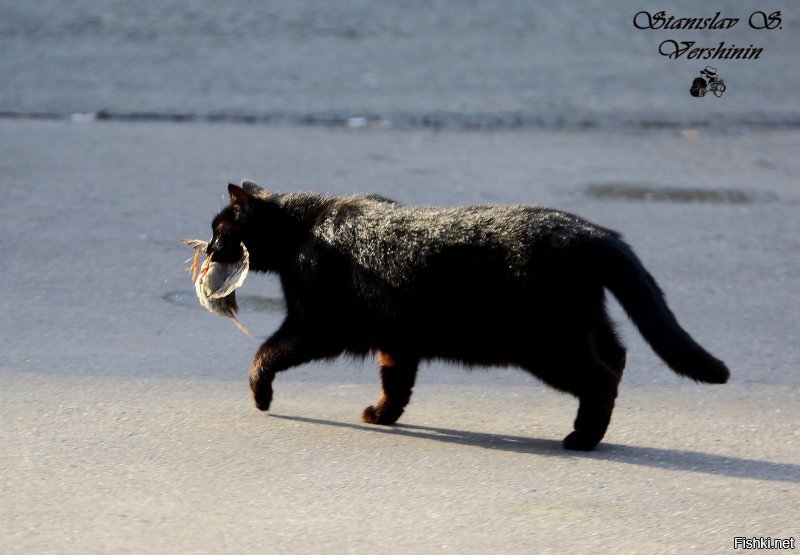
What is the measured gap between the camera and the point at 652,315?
412 centimetres

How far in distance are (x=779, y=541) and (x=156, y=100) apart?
27.9 feet

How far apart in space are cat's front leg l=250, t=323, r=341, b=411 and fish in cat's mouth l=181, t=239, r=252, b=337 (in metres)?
0.24

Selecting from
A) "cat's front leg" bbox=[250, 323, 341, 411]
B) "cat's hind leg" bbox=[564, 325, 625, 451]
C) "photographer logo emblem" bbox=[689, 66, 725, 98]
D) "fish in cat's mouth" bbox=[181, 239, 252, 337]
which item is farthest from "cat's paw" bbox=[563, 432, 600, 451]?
"photographer logo emblem" bbox=[689, 66, 725, 98]

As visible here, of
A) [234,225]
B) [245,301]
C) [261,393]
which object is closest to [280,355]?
[261,393]

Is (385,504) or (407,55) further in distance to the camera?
(407,55)

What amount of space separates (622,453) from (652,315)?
56 centimetres

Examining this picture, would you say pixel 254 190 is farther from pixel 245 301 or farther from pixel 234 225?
pixel 245 301

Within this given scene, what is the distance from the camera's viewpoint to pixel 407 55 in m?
12.2

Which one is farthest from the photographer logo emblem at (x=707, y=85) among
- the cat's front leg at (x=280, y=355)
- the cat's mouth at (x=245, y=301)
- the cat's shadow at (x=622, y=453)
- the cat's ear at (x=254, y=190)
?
the cat's front leg at (x=280, y=355)

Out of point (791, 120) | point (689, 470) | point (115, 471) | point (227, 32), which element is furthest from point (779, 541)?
point (227, 32)

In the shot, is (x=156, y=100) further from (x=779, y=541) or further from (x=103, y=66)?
(x=779, y=541)

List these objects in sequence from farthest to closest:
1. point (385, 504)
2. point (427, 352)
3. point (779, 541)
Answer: point (427, 352) → point (385, 504) → point (779, 541)

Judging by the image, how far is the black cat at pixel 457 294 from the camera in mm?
4160

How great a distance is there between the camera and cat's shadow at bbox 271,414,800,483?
4152mm
